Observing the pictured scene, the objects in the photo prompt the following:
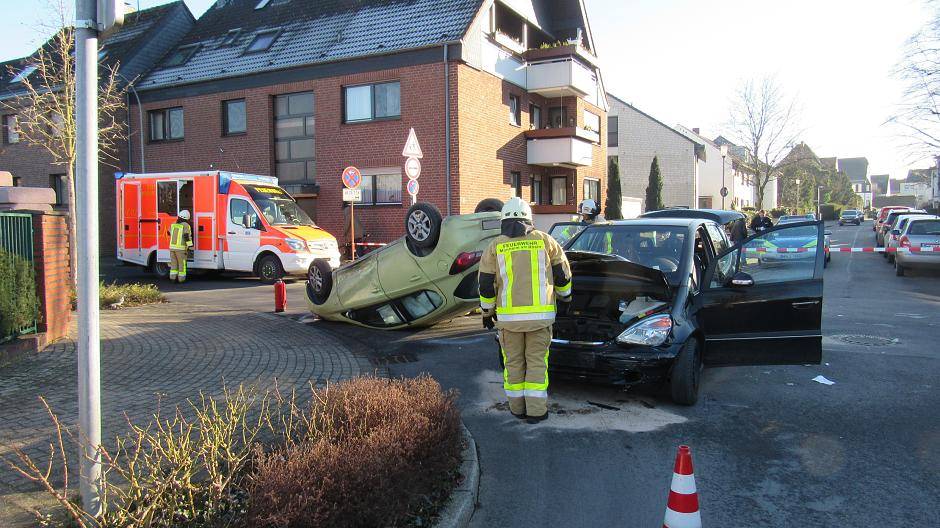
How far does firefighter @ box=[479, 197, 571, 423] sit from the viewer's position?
5.00 meters

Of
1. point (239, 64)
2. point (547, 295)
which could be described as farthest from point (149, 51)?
point (547, 295)

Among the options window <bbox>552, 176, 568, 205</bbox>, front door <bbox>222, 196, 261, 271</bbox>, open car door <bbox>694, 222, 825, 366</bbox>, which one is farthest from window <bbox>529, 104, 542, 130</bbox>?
open car door <bbox>694, 222, 825, 366</bbox>

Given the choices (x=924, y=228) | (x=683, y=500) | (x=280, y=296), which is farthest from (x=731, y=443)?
(x=924, y=228)

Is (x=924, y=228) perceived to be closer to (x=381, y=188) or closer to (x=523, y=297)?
(x=381, y=188)

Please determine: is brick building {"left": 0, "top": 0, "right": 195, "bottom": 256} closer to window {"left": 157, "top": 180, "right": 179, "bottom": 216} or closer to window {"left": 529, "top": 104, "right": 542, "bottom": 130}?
window {"left": 157, "top": 180, "right": 179, "bottom": 216}

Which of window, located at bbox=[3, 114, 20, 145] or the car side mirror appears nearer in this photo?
the car side mirror

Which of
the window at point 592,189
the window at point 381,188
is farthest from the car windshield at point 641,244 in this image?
the window at point 592,189

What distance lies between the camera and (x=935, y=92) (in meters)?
24.3

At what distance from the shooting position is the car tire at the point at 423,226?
793 cm

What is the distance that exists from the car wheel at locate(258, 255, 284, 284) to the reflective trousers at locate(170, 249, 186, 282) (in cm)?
185

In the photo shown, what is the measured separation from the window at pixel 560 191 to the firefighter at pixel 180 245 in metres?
15.9

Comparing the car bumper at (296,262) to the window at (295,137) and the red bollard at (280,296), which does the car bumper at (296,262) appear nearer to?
the red bollard at (280,296)

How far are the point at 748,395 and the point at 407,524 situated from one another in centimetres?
393

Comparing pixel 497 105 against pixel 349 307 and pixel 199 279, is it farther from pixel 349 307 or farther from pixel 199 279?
pixel 349 307
